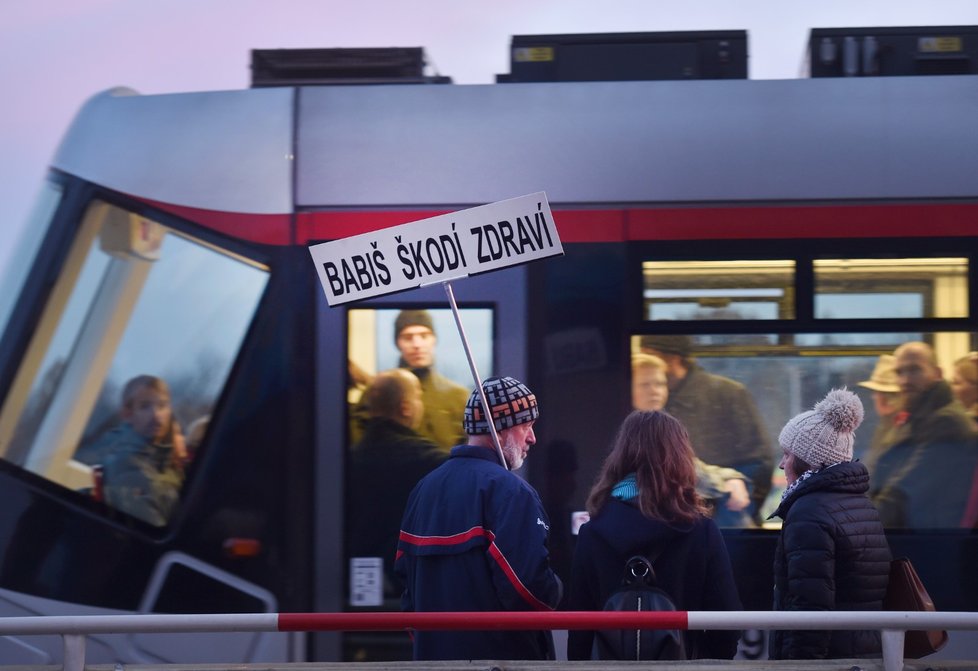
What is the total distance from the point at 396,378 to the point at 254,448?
2.21 ft

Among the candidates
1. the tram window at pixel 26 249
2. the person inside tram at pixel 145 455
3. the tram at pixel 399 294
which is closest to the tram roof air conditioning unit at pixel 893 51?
the tram at pixel 399 294

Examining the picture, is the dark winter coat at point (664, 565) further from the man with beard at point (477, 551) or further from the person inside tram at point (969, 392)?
the person inside tram at point (969, 392)

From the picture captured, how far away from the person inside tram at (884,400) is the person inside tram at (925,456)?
18 mm

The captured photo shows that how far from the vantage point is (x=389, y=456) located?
479cm

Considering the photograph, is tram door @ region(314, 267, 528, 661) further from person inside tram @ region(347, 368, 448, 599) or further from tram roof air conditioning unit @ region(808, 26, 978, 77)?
tram roof air conditioning unit @ region(808, 26, 978, 77)

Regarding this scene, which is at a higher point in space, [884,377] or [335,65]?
[335,65]

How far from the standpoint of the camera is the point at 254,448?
187 inches

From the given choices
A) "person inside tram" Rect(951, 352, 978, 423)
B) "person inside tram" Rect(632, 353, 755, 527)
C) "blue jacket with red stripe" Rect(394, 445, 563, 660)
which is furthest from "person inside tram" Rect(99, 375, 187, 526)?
"person inside tram" Rect(951, 352, 978, 423)

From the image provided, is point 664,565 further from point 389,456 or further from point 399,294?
point 399,294

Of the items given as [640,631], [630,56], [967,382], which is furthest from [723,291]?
[640,631]

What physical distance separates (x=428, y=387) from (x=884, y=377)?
192cm

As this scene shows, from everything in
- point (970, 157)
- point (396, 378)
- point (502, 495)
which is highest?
point (970, 157)

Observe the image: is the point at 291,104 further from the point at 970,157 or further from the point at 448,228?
the point at 970,157

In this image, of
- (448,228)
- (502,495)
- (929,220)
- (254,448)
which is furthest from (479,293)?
(929,220)
